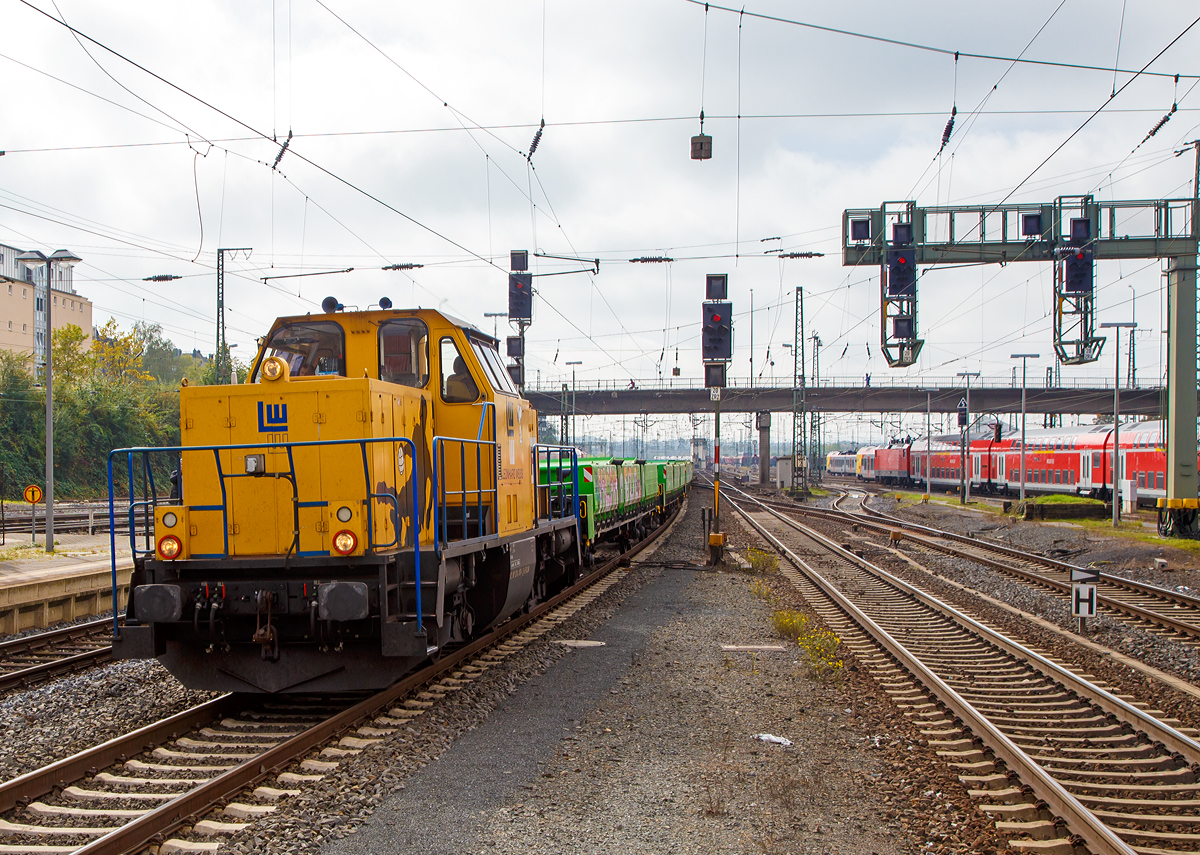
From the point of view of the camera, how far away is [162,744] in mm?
5645

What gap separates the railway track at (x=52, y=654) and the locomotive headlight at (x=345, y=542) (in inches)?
151

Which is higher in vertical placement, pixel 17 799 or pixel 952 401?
pixel 952 401

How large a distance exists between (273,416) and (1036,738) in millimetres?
6331

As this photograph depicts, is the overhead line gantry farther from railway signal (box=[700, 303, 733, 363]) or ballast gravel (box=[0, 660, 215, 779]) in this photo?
ballast gravel (box=[0, 660, 215, 779])

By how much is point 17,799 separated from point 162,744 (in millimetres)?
1048

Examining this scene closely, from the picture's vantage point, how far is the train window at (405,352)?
7.69m

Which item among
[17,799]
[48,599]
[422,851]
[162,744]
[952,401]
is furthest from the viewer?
[952,401]

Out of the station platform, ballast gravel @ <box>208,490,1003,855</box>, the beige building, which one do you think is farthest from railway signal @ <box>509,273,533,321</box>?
the beige building

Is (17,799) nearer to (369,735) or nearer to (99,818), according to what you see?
(99,818)

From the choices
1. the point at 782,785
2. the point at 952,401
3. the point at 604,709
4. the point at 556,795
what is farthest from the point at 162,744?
the point at 952,401

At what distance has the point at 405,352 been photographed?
775 cm

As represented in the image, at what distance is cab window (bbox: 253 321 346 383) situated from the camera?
7633mm

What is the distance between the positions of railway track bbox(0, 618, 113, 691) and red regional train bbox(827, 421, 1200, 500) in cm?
3232

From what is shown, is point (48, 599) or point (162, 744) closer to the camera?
point (162, 744)
